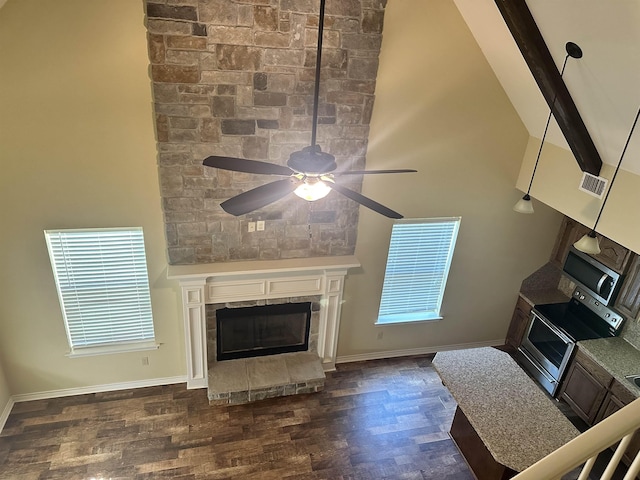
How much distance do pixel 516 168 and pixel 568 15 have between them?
2247 mm

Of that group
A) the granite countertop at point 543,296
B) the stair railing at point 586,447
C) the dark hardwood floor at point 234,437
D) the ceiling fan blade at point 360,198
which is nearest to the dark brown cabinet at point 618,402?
the granite countertop at point 543,296

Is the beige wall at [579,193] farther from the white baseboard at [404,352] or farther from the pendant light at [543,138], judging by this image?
the white baseboard at [404,352]

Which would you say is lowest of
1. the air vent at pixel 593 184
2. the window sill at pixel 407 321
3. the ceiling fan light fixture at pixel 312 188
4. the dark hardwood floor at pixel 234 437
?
the dark hardwood floor at pixel 234 437

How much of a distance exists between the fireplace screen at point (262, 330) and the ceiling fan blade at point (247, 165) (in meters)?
2.68

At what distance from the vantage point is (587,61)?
3.37 metres

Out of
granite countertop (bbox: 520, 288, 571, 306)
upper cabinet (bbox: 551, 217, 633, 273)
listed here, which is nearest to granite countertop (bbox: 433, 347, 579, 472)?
granite countertop (bbox: 520, 288, 571, 306)

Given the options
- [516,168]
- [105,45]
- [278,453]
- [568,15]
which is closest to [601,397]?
[516,168]

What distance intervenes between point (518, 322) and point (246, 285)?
145 inches

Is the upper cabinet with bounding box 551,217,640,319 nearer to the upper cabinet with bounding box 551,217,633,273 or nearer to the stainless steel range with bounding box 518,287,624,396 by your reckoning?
the upper cabinet with bounding box 551,217,633,273

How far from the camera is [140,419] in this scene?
488 centimetres

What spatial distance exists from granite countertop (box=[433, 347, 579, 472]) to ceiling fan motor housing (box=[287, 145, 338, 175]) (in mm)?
2667

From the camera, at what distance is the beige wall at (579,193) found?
3875mm

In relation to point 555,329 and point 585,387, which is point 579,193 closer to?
point 555,329

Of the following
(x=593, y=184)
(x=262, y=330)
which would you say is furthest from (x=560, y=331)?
(x=262, y=330)
